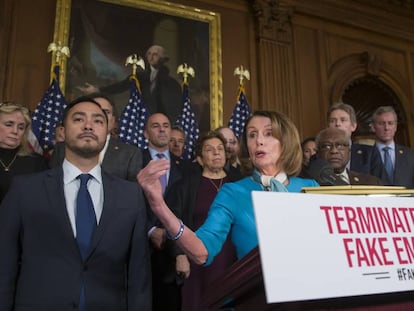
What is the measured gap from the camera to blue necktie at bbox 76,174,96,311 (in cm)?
184

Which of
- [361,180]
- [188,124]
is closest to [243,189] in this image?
[361,180]

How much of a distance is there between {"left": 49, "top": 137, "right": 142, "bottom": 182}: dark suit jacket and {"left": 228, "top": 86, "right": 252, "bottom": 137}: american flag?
3.02 meters

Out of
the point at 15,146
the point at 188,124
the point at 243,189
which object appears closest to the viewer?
the point at 243,189

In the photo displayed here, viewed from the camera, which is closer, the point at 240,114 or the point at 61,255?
A: the point at 61,255

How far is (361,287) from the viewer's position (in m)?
0.86

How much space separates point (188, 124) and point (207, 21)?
6.20 feet

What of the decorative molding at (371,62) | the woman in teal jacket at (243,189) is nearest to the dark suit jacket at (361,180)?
the woman in teal jacket at (243,189)

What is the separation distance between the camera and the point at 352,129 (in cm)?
387

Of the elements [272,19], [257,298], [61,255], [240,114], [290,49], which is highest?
[272,19]

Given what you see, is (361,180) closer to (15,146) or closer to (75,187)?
(75,187)

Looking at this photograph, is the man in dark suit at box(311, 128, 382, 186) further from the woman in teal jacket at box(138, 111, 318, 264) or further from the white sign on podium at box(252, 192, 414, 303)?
the white sign on podium at box(252, 192, 414, 303)

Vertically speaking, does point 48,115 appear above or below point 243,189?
above

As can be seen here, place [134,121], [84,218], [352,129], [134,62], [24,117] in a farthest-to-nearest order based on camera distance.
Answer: [134,62], [134,121], [352,129], [24,117], [84,218]

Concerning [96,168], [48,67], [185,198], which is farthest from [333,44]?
[96,168]
